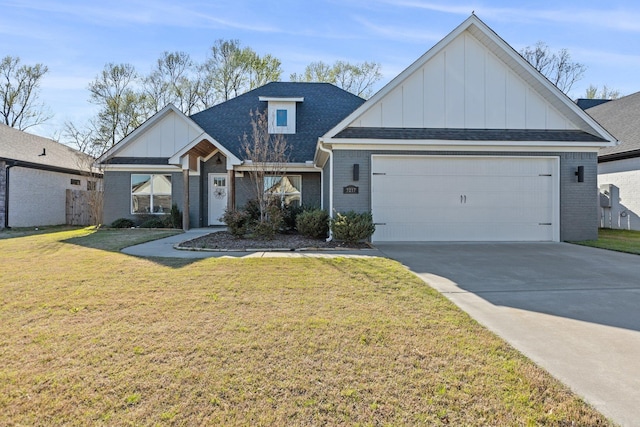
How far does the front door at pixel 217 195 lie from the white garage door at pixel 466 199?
7517 mm

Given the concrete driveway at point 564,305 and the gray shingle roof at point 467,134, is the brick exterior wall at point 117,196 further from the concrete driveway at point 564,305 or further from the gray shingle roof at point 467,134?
the concrete driveway at point 564,305

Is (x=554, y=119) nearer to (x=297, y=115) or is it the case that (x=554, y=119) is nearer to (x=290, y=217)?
(x=290, y=217)

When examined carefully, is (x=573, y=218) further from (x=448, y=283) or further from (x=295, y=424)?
(x=295, y=424)

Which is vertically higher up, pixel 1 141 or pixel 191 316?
pixel 1 141

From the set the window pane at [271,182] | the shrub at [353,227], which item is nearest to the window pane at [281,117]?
the window pane at [271,182]

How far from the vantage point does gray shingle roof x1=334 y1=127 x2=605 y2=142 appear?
9.52 meters

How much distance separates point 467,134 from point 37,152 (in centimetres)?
1974

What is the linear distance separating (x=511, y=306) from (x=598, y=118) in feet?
61.8

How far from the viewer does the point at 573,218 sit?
9.88 m

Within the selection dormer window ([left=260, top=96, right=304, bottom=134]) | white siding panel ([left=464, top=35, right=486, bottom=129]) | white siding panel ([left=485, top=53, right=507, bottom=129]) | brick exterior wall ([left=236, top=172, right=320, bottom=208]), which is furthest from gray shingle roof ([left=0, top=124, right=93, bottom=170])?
white siding panel ([left=485, top=53, right=507, bottom=129])

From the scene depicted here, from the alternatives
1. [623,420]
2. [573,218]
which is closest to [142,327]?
[623,420]

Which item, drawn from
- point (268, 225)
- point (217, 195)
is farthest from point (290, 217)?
point (217, 195)

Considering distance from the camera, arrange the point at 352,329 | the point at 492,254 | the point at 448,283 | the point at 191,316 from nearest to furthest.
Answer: the point at 352,329 < the point at 191,316 < the point at 448,283 < the point at 492,254

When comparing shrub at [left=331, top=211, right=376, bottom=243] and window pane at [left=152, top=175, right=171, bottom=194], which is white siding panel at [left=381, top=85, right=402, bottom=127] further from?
window pane at [left=152, top=175, right=171, bottom=194]
